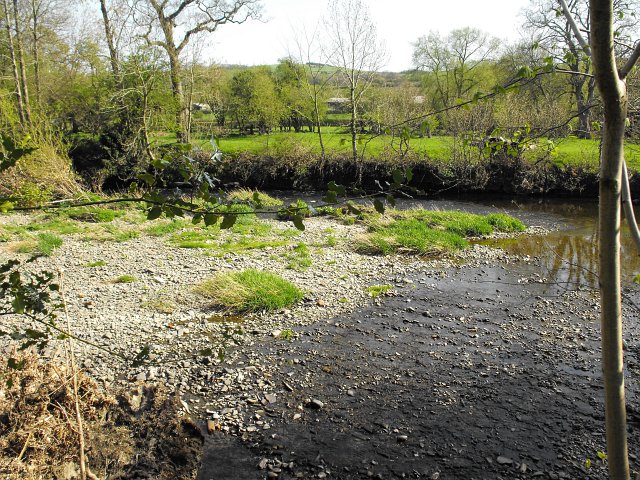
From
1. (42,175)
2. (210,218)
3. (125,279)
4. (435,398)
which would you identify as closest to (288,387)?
(435,398)

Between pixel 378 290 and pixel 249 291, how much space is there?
2886mm

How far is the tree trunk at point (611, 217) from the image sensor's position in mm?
1855

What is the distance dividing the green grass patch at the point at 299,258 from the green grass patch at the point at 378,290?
6.33 feet

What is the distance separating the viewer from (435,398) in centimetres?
691

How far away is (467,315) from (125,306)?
664 centimetres

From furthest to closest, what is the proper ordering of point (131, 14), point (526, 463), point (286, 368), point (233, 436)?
point (131, 14) < point (286, 368) < point (233, 436) < point (526, 463)

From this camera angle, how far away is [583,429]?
6160 mm

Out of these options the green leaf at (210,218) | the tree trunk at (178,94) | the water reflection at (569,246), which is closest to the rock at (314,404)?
the green leaf at (210,218)

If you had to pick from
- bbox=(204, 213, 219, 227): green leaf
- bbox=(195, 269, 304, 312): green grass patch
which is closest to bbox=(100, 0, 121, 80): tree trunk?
bbox=(195, 269, 304, 312): green grass patch

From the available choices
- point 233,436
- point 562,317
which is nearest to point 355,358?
point 233,436

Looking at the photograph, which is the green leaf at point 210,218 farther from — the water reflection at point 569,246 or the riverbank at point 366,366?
the water reflection at point 569,246

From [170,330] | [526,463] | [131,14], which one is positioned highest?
[131,14]

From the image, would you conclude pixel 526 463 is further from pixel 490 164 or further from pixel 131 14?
pixel 131 14

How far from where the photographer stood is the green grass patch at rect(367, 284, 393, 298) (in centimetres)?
1083
